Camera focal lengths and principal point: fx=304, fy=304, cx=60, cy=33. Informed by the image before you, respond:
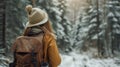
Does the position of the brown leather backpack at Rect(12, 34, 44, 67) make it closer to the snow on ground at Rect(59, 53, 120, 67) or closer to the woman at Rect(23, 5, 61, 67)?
the woman at Rect(23, 5, 61, 67)

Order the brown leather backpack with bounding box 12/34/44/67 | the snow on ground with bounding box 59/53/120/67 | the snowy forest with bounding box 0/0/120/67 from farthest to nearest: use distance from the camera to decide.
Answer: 1. the snow on ground with bounding box 59/53/120/67
2. the snowy forest with bounding box 0/0/120/67
3. the brown leather backpack with bounding box 12/34/44/67

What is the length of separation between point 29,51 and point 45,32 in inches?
14.6

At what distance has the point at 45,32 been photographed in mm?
4098

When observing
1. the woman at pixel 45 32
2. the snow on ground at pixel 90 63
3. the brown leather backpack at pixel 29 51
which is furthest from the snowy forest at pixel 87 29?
the brown leather backpack at pixel 29 51

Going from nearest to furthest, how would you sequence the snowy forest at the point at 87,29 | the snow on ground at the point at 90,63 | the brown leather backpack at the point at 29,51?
the brown leather backpack at the point at 29,51
the snowy forest at the point at 87,29
the snow on ground at the point at 90,63

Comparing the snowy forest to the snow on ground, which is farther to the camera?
the snow on ground

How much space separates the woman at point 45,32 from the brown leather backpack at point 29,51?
0.08m

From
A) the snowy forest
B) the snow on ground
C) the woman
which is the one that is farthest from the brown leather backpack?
the snow on ground

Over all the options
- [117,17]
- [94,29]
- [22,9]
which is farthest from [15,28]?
[94,29]

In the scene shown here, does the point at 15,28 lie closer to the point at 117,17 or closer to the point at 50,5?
the point at 50,5

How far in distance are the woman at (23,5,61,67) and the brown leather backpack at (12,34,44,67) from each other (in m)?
0.08

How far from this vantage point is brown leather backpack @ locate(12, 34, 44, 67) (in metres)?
3.89

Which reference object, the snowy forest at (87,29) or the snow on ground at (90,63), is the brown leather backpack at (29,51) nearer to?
the snowy forest at (87,29)

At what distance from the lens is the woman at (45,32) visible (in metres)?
3.97
